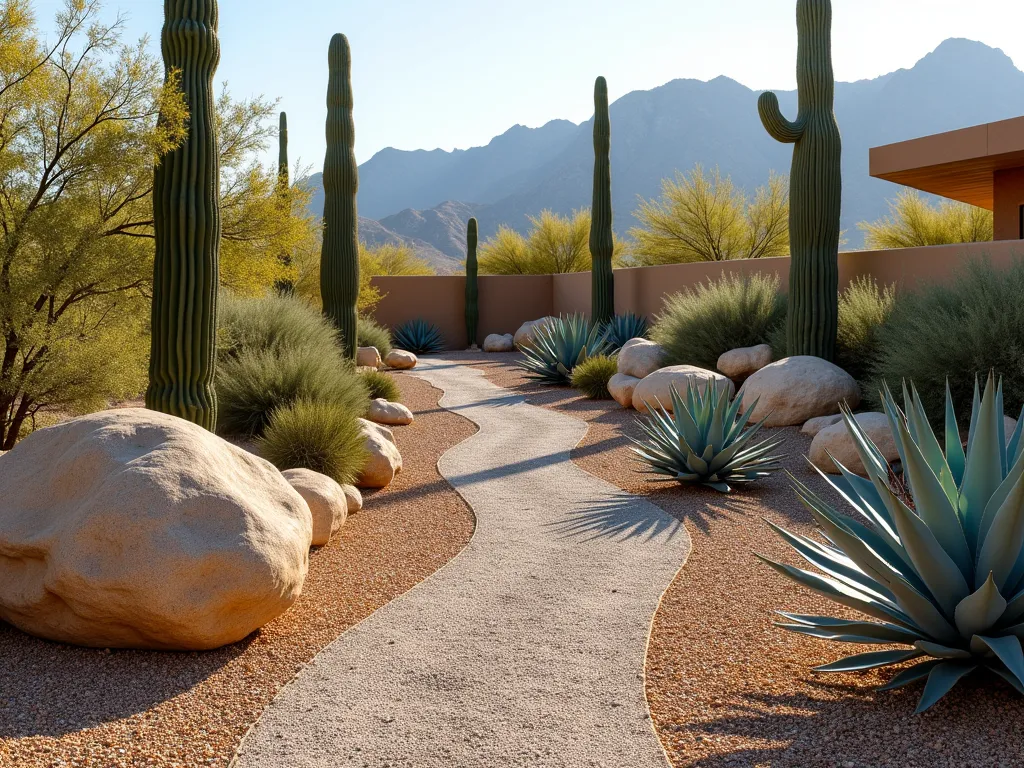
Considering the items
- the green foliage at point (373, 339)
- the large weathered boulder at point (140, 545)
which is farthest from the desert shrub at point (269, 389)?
the green foliage at point (373, 339)

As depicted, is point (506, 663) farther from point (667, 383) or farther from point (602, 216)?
point (602, 216)

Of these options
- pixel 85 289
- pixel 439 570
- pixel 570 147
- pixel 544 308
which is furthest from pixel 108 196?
pixel 570 147

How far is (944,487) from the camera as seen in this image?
11.5 feet

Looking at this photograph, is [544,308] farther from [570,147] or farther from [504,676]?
[570,147]

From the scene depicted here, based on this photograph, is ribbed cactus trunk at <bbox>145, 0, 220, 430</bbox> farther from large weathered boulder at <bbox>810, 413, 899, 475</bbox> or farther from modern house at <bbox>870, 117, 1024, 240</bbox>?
modern house at <bbox>870, 117, 1024, 240</bbox>

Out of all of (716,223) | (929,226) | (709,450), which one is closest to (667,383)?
(709,450)

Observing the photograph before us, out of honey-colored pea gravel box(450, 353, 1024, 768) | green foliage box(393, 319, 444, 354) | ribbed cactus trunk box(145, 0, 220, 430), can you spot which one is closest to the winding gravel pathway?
honey-colored pea gravel box(450, 353, 1024, 768)

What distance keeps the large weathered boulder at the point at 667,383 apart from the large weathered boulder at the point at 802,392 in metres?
0.66

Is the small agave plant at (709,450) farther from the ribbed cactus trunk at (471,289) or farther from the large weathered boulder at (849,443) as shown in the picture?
the ribbed cactus trunk at (471,289)

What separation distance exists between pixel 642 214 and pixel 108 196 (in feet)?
63.0

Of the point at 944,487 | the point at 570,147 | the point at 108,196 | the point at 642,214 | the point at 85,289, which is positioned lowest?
the point at 944,487

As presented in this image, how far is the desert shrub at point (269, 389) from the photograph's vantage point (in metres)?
9.16

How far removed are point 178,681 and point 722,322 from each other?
34.8 ft

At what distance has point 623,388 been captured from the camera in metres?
12.2
